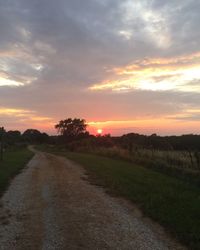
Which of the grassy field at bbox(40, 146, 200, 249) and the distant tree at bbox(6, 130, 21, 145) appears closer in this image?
the grassy field at bbox(40, 146, 200, 249)

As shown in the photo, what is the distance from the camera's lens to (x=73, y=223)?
9812 millimetres

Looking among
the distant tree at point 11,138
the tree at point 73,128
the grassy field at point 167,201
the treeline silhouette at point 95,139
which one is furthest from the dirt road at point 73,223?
the tree at point 73,128

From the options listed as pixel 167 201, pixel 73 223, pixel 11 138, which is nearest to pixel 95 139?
pixel 11 138

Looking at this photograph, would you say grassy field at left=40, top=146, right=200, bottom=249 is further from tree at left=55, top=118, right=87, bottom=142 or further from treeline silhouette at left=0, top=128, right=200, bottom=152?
tree at left=55, top=118, right=87, bottom=142

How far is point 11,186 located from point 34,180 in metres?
2.43

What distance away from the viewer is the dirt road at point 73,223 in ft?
26.4

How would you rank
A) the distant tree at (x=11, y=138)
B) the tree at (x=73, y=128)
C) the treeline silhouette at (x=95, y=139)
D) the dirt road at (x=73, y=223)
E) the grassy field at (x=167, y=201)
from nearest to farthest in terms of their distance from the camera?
the dirt road at (x=73, y=223) < the grassy field at (x=167, y=201) < the treeline silhouette at (x=95, y=139) < the distant tree at (x=11, y=138) < the tree at (x=73, y=128)

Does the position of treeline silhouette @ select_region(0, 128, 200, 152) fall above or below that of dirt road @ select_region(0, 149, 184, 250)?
above

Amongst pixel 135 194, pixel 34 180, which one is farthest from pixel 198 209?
pixel 34 180

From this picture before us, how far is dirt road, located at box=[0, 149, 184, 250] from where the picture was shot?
26.4 feet

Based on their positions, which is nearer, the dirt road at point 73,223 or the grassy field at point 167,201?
the dirt road at point 73,223

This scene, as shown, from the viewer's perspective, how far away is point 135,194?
14773mm

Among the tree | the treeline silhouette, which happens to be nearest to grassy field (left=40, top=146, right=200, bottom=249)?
the treeline silhouette

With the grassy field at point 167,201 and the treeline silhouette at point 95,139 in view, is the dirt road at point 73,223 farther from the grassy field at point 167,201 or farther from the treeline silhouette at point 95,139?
the treeline silhouette at point 95,139
